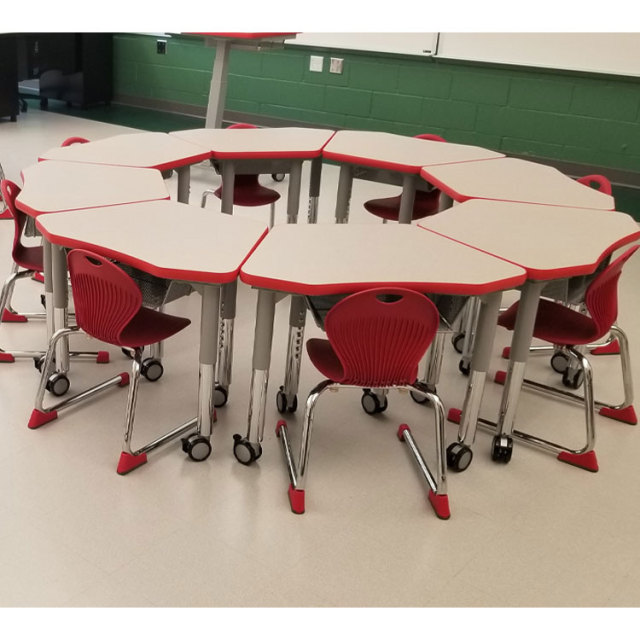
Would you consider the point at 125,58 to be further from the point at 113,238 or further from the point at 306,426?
the point at 306,426

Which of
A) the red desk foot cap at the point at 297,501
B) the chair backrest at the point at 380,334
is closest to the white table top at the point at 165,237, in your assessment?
the chair backrest at the point at 380,334

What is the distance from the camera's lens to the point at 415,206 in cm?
433

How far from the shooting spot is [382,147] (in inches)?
165

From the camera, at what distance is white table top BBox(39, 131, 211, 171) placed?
354 cm

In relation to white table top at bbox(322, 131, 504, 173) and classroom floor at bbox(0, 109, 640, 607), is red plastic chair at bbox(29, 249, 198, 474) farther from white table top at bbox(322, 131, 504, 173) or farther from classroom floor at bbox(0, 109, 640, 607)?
white table top at bbox(322, 131, 504, 173)

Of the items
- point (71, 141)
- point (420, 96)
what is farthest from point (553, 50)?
point (71, 141)

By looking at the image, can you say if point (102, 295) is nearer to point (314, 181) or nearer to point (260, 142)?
point (260, 142)

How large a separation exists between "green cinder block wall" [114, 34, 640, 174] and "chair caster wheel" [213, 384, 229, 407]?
403cm

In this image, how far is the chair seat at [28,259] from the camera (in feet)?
10.5

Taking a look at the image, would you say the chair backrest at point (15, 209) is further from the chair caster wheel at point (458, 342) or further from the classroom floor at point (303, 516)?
the chair caster wheel at point (458, 342)

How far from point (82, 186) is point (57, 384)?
79 centimetres

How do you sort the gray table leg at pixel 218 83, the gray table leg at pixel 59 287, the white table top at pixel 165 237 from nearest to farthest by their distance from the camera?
the white table top at pixel 165 237, the gray table leg at pixel 59 287, the gray table leg at pixel 218 83

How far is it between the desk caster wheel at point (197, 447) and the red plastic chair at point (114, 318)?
15 millimetres

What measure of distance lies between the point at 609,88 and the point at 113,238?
521cm
